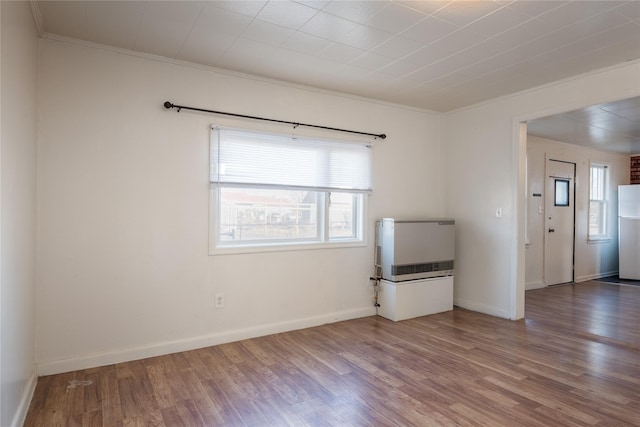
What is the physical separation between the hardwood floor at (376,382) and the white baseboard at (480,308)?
0.41 m

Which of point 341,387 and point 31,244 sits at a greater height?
point 31,244

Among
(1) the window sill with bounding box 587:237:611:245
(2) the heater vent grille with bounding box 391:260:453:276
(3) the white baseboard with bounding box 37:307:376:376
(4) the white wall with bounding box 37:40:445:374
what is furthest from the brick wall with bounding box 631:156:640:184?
(4) the white wall with bounding box 37:40:445:374

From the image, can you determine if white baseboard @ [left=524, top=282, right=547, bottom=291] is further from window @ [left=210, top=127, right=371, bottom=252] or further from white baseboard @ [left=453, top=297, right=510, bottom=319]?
window @ [left=210, top=127, right=371, bottom=252]

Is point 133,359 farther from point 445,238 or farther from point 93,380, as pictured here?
point 445,238

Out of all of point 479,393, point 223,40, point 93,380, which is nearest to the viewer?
point 479,393

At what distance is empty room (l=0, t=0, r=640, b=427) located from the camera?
2289 mm

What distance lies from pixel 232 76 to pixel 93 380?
2.66m

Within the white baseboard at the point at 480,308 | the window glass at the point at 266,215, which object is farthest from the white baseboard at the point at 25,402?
the white baseboard at the point at 480,308

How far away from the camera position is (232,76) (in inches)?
134

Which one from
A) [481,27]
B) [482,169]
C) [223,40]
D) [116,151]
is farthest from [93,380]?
[482,169]

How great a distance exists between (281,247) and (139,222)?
1.29 meters

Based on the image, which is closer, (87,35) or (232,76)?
(87,35)

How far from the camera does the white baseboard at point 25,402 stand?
6.51 ft

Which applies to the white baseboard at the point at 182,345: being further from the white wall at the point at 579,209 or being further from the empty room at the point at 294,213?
the white wall at the point at 579,209
